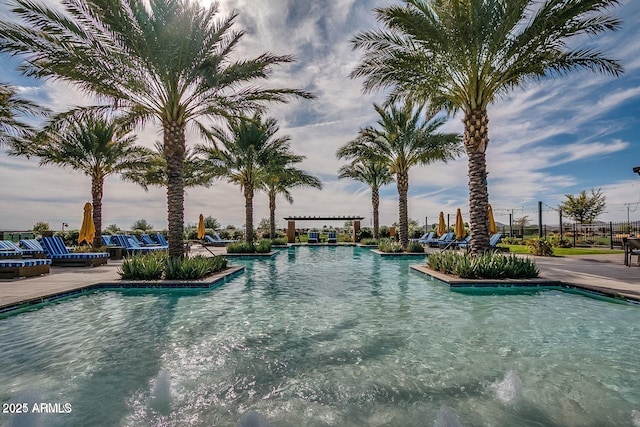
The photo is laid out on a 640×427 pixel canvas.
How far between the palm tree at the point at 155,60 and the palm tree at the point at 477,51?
336 centimetres

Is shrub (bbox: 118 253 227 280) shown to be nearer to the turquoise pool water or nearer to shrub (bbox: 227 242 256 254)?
the turquoise pool water

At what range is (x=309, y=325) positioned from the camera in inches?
234

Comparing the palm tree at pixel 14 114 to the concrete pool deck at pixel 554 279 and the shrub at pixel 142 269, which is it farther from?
the shrub at pixel 142 269

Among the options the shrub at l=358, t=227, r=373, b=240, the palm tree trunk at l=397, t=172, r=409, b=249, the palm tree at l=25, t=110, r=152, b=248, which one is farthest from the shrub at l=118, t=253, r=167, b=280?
the shrub at l=358, t=227, r=373, b=240

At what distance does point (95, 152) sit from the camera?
57.7 ft

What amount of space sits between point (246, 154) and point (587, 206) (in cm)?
3376

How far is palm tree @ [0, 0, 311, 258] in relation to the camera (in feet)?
29.1

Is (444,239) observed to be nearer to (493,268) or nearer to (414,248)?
(414,248)

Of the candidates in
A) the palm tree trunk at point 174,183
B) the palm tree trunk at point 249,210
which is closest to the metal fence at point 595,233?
the palm tree trunk at point 249,210

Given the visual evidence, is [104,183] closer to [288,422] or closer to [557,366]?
[288,422]

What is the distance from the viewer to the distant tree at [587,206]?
109 feet

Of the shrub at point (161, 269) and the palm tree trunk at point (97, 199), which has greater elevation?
the palm tree trunk at point (97, 199)

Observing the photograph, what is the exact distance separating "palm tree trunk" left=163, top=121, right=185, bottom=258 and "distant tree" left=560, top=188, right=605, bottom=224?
3636cm

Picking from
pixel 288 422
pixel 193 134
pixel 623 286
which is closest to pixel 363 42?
pixel 193 134
